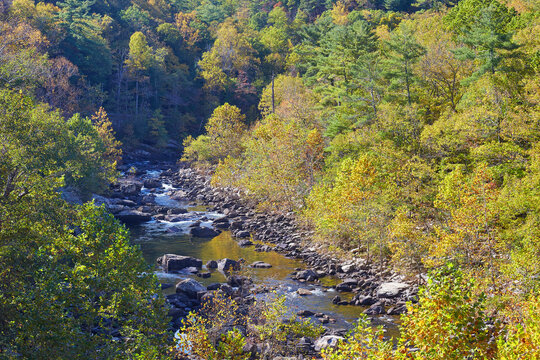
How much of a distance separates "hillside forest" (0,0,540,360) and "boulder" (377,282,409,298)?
1.22 m

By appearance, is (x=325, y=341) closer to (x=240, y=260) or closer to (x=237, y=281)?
(x=237, y=281)

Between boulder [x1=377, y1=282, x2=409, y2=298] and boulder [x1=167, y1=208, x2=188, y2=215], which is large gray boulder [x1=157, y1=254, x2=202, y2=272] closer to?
boulder [x1=377, y1=282, x2=409, y2=298]

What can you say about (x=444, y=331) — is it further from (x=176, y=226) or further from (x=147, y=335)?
(x=176, y=226)

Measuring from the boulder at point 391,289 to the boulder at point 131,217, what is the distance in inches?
1141

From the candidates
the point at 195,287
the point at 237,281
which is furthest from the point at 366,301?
the point at 195,287

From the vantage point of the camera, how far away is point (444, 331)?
34.2ft

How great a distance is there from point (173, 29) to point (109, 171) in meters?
65.0

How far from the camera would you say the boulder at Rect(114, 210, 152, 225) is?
47.8 m

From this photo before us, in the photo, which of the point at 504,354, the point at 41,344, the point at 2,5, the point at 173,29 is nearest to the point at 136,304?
the point at 41,344

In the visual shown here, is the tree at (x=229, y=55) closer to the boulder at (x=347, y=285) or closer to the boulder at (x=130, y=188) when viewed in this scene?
the boulder at (x=130, y=188)

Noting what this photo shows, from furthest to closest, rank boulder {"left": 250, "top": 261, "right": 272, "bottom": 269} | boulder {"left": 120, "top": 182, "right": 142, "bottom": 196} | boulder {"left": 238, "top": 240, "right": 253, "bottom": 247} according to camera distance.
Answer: boulder {"left": 120, "top": 182, "right": 142, "bottom": 196}, boulder {"left": 238, "top": 240, "right": 253, "bottom": 247}, boulder {"left": 250, "top": 261, "right": 272, "bottom": 269}

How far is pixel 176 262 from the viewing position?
3428 centimetres

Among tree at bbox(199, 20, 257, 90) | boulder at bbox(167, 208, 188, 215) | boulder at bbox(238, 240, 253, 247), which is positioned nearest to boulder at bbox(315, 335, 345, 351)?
boulder at bbox(238, 240, 253, 247)

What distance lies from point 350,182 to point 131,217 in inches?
1007
